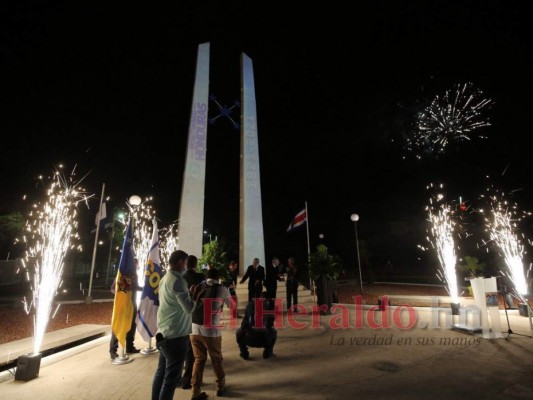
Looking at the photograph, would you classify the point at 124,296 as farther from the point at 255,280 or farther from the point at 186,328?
the point at 255,280

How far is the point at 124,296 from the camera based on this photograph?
6.01 meters

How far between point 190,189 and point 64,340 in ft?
35.6

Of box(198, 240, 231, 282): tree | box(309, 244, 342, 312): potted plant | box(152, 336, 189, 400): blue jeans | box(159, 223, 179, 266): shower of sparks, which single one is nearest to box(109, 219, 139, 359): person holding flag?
box(152, 336, 189, 400): blue jeans

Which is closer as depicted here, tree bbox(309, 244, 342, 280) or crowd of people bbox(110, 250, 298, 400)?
crowd of people bbox(110, 250, 298, 400)

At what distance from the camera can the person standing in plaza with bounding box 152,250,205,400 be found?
3.55m

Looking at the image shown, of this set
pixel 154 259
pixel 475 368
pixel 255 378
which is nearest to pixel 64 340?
pixel 154 259

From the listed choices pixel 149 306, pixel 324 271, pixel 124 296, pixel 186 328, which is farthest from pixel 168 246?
pixel 186 328

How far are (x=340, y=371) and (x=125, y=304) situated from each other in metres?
4.23

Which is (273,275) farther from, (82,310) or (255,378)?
(82,310)

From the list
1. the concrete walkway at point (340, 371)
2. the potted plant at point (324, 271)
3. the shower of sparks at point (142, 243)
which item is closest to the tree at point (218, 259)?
the shower of sparks at point (142, 243)

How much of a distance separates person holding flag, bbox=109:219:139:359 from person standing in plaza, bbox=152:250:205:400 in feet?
8.07

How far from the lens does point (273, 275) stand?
9.78 metres

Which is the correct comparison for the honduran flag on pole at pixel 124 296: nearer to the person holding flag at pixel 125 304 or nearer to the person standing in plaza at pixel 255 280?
the person holding flag at pixel 125 304

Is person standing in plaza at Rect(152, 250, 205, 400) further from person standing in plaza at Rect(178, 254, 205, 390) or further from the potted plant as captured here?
the potted plant
